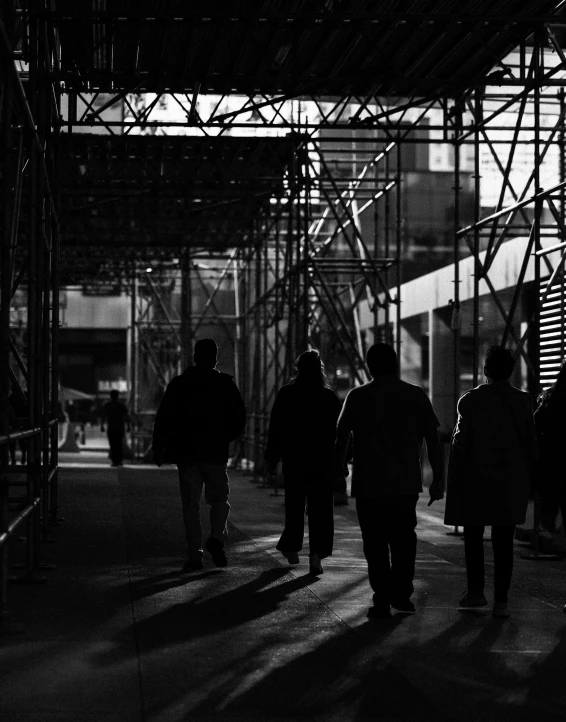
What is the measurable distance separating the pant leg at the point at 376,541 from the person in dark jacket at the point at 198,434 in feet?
8.26

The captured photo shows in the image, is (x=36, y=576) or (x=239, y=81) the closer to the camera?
(x=36, y=576)

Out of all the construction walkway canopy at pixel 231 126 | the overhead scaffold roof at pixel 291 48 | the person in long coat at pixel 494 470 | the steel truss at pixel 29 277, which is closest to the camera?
the steel truss at pixel 29 277

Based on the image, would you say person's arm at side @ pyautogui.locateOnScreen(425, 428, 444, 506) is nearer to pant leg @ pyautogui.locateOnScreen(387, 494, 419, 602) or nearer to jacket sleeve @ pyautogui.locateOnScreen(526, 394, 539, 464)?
pant leg @ pyautogui.locateOnScreen(387, 494, 419, 602)

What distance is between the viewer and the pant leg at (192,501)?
36.6 ft

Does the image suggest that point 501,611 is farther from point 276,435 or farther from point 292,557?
point 292,557

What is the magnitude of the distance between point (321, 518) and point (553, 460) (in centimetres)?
241

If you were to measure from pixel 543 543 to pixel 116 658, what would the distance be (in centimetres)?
711

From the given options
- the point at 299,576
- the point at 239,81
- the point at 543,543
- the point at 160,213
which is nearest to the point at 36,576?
the point at 299,576

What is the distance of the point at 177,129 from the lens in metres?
21.5

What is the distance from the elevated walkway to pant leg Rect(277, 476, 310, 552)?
230 mm

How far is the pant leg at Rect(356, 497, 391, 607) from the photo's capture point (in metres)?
8.74

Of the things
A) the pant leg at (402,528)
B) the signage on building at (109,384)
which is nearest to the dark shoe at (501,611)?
the pant leg at (402,528)

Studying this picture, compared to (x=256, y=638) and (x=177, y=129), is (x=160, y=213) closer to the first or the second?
(x=177, y=129)

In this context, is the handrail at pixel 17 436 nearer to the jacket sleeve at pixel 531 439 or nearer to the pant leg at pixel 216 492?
the pant leg at pixel 216 492
